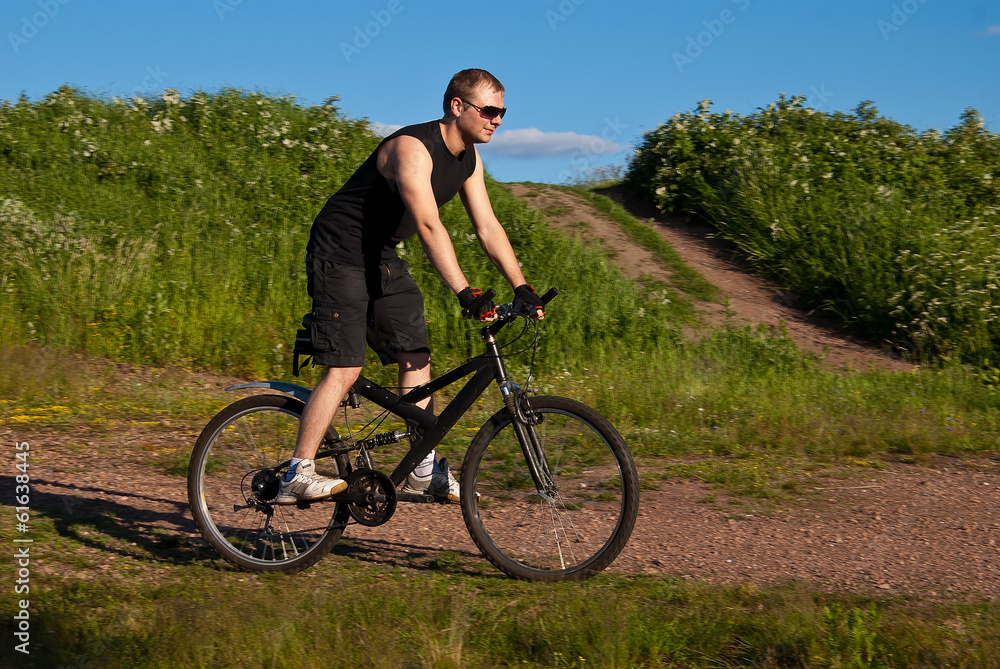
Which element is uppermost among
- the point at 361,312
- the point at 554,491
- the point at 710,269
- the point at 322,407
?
the point at 710,269

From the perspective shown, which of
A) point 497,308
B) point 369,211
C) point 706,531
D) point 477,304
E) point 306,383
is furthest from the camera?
point 306,383

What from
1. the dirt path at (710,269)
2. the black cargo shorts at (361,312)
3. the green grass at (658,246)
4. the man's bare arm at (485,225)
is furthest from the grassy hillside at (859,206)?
the black cargo shorts at (361,312)

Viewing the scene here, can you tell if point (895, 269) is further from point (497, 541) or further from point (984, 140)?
point (497, 541)

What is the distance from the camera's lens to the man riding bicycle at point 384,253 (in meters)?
3.74

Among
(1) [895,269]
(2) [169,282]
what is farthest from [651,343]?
(2) [169,282]

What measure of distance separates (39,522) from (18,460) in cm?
132

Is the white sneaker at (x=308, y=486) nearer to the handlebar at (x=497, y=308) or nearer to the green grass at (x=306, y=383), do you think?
the green grass at (x=306, y=383)

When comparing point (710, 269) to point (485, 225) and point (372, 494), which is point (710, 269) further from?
point (372, 494)

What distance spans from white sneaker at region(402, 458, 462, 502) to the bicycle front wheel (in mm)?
131

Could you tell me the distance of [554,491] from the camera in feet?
12.9

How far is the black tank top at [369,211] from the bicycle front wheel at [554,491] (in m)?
0.95

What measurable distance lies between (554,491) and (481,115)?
64.4 inches

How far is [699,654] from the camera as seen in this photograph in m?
3.15

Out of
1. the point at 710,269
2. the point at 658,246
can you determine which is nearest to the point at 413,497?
the point at 710,269
